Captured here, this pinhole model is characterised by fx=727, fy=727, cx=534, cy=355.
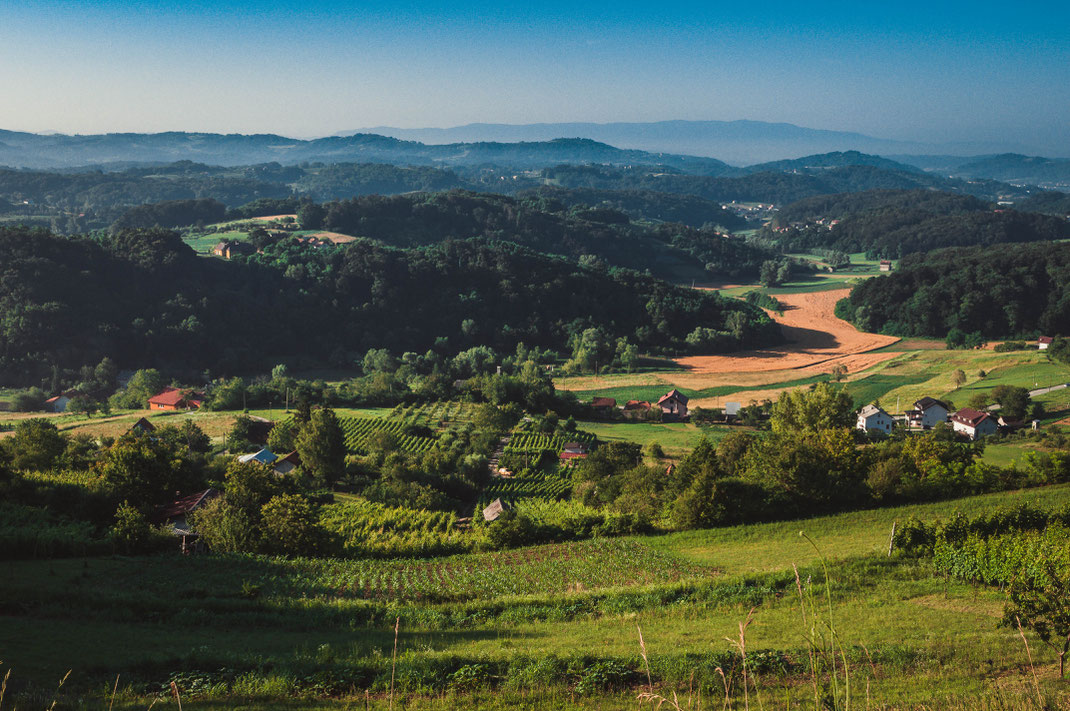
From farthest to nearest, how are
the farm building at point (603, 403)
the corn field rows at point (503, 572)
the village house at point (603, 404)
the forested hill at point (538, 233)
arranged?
the forested hill at point (538, 233) → the farm building at point (603, 403) → the village house at point (603, 404) → the corn field rows at point (503, 572)

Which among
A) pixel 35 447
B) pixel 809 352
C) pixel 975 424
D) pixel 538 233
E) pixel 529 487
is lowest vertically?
pixel 529 487

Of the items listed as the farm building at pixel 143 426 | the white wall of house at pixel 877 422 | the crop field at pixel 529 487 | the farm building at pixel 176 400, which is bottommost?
the crop field at pixel 529 487

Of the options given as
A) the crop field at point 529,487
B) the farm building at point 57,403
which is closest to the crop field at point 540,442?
the crop field at point 529,487

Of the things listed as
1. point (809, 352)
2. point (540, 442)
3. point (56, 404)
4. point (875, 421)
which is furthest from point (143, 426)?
point (809, 352)

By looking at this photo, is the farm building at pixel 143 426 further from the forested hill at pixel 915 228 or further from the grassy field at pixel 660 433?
the forested hill at pixel 915 228

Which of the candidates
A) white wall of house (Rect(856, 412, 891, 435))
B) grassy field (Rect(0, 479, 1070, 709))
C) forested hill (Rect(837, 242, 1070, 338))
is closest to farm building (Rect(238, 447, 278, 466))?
grassy field (Rect(0, 479, 1070, 709))

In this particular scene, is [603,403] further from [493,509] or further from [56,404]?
[56,404]

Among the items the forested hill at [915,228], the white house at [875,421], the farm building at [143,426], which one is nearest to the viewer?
the farm building at [143,426]
